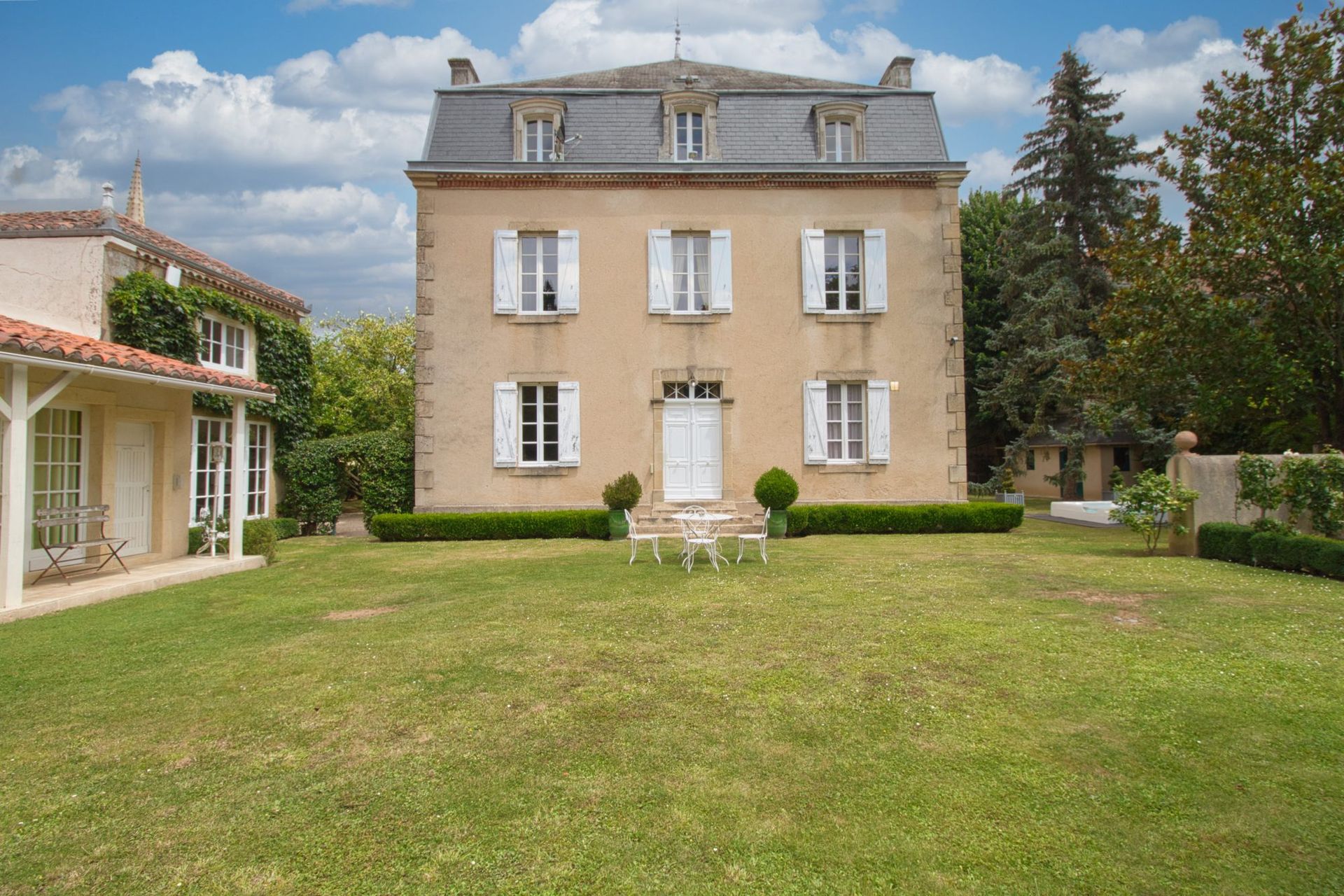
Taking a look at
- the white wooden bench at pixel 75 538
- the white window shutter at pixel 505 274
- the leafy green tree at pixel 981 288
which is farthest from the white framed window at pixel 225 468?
the leafy green tree at pixel 981 288

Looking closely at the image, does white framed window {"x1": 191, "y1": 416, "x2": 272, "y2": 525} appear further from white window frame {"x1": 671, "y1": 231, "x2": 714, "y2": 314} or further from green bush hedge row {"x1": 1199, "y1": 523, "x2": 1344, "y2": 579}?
green bush hedge row {"x1": 1199, "y1": 523, "x2": 1344, "y2": 579}

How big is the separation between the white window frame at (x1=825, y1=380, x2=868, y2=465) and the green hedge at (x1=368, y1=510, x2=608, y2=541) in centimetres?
494

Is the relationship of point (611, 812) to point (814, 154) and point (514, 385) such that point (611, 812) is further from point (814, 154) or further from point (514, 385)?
point (814, 154)

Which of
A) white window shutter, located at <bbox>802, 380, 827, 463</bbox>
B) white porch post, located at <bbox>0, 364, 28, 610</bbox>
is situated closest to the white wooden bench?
white porch post, located at <bbox>0, 364, 28, 610</bbox>

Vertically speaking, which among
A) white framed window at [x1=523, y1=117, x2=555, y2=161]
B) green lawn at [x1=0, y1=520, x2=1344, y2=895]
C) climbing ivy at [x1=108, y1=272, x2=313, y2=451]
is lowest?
green lawn at [x1=0, y1=520, x2=1344, y2=895]

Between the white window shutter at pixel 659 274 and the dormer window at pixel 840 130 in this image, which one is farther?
the dormer window at pixel 840 130

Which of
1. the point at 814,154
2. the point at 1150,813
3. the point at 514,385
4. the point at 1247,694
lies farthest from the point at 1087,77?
the point at 1150,813

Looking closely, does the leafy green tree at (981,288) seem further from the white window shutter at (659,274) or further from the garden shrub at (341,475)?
the garden shrub at (341,475)

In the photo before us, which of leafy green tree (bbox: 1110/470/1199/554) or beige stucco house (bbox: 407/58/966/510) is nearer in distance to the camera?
leafy green tree (bbox: 1110/470/1199/554)

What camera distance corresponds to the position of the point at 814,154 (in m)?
15.0

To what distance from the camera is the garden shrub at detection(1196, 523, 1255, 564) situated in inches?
379

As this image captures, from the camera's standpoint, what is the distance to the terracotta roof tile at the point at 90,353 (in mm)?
6930

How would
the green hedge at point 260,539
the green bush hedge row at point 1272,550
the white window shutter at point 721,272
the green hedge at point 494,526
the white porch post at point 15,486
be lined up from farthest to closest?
1. the white window shutter at point 721,272
2. the green hedge at point 494,526
3. the green hedge at point 260,539
4. the green bush hedge row at point 1272,550
5. the white porch post at point 15,486

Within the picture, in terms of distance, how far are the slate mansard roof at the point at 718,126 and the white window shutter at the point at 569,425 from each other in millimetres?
4414
